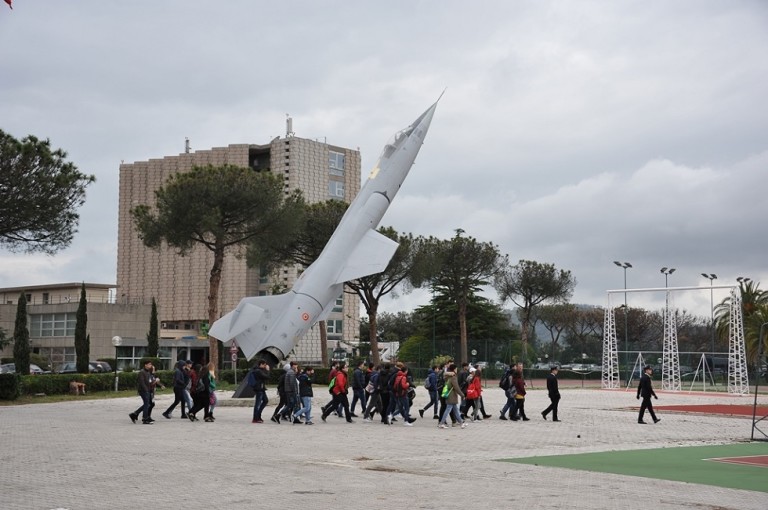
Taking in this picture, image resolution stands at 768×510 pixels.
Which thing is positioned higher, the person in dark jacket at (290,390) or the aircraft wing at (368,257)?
the aircraft wing at (368,257)

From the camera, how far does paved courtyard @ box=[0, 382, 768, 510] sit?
368 inches

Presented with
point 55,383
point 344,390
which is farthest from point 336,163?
point 344,390

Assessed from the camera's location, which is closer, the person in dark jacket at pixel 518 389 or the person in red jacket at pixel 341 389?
the person in red jacket at pixel 341 389

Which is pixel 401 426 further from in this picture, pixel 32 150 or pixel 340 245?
pixel 32 150

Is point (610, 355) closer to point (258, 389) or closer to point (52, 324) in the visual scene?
point (258, 389)

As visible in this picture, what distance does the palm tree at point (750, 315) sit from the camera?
46978 millimetres

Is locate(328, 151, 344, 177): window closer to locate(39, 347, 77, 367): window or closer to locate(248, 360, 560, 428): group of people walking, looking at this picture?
locate(39, 347, 77, 367): window

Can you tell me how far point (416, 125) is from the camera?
104 ft

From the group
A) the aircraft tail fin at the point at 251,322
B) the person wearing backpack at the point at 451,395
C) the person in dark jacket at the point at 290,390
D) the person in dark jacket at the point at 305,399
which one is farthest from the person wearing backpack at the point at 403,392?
the aircraft tail fin at the point at 251,322

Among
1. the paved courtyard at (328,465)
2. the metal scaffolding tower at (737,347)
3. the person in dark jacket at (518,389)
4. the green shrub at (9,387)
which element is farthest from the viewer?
the metal scaffolding tower at (737,347)

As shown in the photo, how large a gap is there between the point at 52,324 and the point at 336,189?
108ft

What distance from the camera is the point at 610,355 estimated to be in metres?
43.6

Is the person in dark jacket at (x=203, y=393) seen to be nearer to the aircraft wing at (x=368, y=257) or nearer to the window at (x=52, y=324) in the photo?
the aircraft wing at (x=368, y=257)

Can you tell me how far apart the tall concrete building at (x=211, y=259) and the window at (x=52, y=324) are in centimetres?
1628
